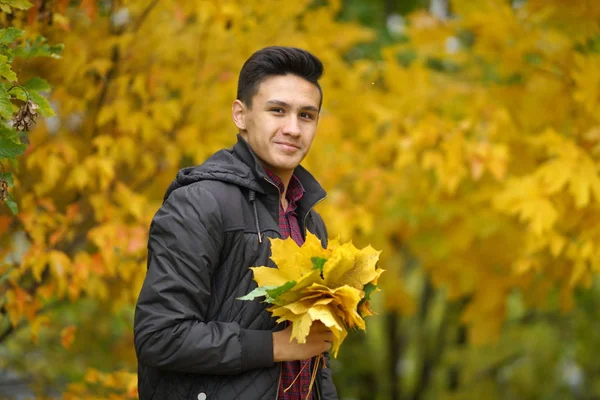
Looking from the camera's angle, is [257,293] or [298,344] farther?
[298,344]

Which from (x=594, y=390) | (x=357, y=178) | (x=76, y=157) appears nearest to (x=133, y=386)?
(x=76, y=157)

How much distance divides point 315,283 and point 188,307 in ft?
1.16

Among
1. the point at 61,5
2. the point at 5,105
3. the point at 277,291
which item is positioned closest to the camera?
the point at 277,291

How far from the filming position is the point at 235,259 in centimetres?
224

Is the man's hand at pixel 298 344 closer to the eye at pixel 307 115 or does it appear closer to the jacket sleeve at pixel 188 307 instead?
the jacket sleeve at pixel 188 307

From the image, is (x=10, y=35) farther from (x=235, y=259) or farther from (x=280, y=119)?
(x=235, y=259)

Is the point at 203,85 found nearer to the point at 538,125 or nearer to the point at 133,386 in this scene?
the point at 133,386

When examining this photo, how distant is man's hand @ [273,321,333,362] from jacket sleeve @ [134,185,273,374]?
0.03 m

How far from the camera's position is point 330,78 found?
5316 mm

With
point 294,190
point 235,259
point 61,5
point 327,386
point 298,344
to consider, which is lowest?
point 327,386

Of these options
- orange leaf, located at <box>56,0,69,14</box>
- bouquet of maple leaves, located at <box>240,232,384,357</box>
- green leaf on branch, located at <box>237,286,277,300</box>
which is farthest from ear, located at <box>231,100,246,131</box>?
orange leaf, located at <box>56,0,69,14</box>

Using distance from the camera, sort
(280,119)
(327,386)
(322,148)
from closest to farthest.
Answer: (280,119) < (327,386) < (322,148)

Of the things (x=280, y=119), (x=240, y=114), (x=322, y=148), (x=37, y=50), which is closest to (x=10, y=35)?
(x=37, y=50)

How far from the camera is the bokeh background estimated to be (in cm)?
390
